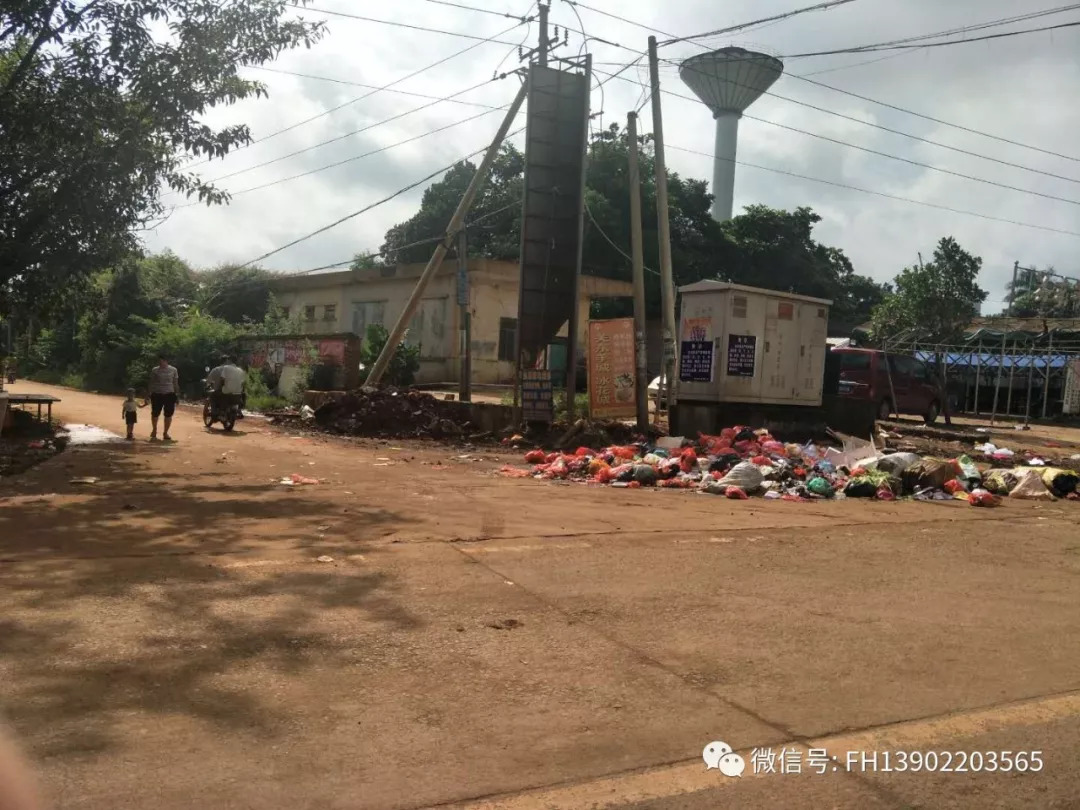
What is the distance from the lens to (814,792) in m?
3.15

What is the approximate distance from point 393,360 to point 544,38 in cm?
1109

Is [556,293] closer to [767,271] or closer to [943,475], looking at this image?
[943,475]

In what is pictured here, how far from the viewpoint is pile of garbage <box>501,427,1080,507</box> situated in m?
11.2

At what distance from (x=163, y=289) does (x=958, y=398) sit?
31.3 m

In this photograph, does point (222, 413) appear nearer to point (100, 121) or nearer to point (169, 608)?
point (100, 121)

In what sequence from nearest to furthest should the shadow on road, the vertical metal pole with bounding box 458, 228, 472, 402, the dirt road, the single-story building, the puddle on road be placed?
the dirt road < the shadow on road < the puddle on road < the vertical metal pole with bounding box 458, 228, 472, 402 < the single-story building

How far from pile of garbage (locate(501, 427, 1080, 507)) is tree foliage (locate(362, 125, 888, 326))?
21773 millimetres

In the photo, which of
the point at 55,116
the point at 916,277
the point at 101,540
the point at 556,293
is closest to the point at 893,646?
the point at 101,540

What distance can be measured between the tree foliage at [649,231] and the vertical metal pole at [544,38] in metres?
16.8

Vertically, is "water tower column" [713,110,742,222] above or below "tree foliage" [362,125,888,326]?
above

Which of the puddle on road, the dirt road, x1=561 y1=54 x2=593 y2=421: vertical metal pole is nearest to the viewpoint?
the dirt road

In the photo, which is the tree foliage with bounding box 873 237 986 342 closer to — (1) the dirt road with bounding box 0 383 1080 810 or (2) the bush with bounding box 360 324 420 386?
(2) the bush with bounding box 360 324 420 386

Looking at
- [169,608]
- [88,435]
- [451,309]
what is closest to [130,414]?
[88,435]

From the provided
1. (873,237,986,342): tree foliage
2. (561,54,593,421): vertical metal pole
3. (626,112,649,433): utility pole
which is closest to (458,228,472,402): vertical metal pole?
(561,54,593,421): vertical metal pole
